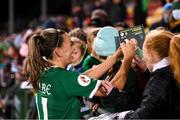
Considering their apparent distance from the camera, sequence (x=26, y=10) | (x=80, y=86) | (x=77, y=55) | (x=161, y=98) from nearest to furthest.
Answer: (x=161, y=98) → (x=80, y=86) → (x=77, y=55) → (x=26, y=10)

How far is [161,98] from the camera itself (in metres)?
3.75

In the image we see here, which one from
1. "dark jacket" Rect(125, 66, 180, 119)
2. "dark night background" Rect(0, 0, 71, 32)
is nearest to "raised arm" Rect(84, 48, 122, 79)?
"dark jacket" Rect(125, 66, 180, 119)

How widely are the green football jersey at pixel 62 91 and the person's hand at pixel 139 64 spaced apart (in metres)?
0.43

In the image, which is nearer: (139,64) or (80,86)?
(80,86)

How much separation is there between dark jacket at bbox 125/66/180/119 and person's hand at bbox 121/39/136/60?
60 centimetres

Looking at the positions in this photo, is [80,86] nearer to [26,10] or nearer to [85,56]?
[85,56]

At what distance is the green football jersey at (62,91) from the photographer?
173 inches

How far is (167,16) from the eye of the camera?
7.47 m

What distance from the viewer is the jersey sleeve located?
173 inches

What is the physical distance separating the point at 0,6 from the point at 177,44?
2534cm

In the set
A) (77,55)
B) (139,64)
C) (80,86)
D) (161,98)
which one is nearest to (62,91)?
(80,86)

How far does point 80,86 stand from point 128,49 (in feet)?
1.64

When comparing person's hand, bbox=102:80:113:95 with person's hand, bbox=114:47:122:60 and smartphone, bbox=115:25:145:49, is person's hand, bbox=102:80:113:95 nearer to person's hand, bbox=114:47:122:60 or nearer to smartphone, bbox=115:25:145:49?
person's hand, bbox=114:47:122:60

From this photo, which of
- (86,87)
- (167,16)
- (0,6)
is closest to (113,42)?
(86,87)
